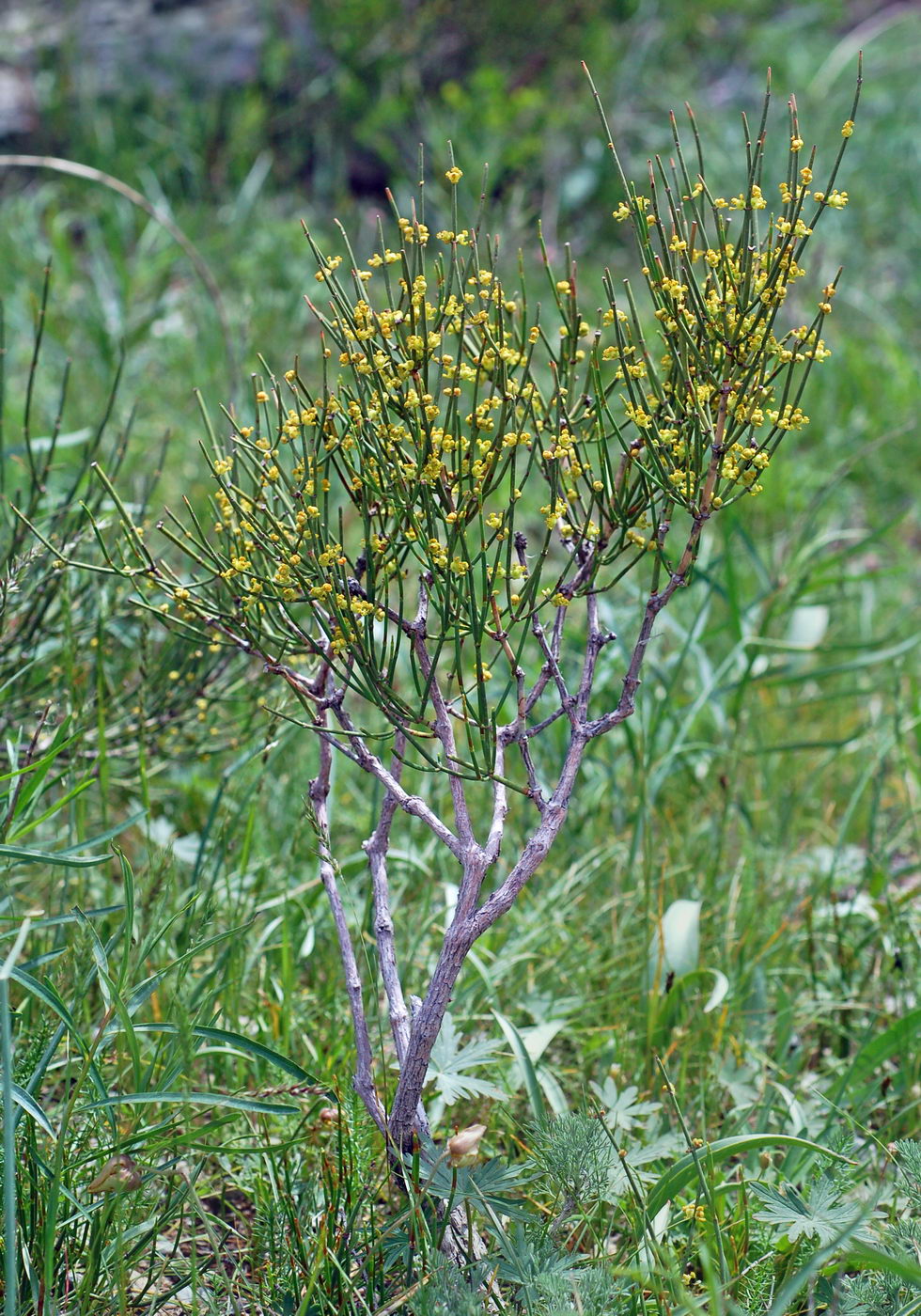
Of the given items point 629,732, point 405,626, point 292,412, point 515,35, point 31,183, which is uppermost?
point 515,35

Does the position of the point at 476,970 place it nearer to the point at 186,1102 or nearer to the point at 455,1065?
the point at 455,1065

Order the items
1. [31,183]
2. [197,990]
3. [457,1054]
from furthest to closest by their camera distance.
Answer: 1. [31,183]
2. [197,990]
3. [457,1054]

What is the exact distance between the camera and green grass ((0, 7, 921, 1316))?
1.25 meters

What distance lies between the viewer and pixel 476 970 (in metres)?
1.82

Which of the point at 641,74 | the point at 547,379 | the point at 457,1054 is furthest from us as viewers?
the point at 641,74

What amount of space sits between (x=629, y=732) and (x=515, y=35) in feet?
15.1

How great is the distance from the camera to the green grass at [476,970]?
1248mm

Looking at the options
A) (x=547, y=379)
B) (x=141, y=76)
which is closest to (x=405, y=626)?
(x=547, y=379)

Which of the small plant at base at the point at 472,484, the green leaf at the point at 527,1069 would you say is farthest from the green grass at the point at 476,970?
the small plant at base at the point at 472,484

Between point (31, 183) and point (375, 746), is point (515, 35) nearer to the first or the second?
point (31, 183)

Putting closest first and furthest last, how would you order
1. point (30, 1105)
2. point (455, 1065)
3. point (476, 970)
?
point (30, 1105), point (455, 1065), point (476, 970)

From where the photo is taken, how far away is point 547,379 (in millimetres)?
4406

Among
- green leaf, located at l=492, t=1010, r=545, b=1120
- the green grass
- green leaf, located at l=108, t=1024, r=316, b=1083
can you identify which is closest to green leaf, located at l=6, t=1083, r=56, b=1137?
the green grass

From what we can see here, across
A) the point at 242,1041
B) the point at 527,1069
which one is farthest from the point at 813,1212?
the point at 242,1041
